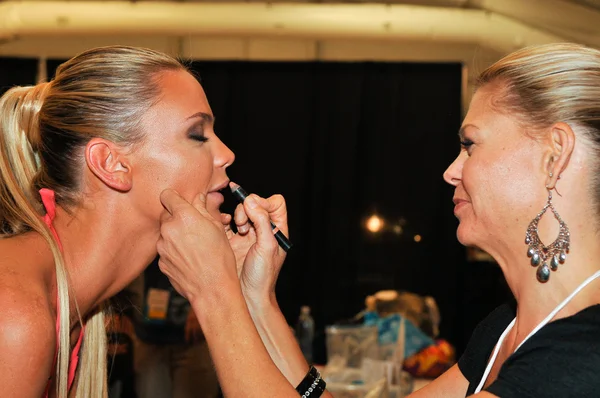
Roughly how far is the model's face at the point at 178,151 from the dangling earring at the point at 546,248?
0.72 metres

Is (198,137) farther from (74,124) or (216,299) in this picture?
(216,299)

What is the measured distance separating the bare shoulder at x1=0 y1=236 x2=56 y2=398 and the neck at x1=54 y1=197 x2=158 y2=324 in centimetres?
20

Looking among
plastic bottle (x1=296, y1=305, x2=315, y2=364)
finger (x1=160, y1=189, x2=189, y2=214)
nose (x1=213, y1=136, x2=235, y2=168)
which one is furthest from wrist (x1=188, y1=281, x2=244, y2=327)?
plastic bottle (x1=296, y1=305, x2=315, y2=364)

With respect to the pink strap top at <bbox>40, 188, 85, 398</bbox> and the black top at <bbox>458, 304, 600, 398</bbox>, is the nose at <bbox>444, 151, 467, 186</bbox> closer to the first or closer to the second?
the black top at <bbox>458, 304, 600, 398</bbox>

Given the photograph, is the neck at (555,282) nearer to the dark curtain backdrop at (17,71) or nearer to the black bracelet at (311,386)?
the black bracelet at (311,386)

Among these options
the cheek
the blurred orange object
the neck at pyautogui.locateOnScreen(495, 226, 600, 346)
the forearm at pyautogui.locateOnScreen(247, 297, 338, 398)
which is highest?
the cheek

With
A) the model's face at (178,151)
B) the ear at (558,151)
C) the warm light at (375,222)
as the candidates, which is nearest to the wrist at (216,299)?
the model's face at (178,151)

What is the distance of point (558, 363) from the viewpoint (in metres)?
1.16

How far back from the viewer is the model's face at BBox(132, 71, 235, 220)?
1.65 metres

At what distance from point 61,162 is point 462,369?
95 cm

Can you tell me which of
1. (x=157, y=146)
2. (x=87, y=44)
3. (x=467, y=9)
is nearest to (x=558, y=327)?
(x=157, y=146)

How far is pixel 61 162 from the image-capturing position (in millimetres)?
1635

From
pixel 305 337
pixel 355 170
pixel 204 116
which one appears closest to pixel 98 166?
pixel 204 116

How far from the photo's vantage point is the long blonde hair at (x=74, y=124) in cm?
162
